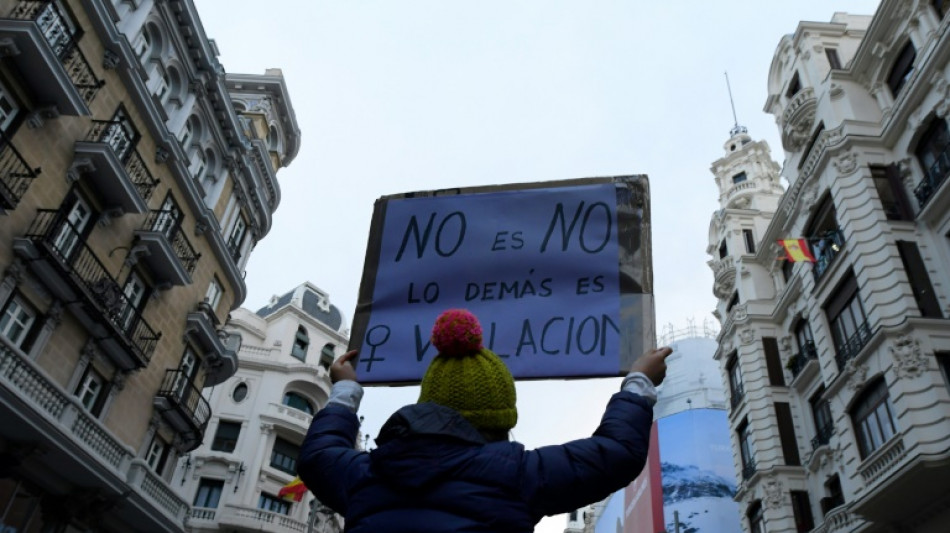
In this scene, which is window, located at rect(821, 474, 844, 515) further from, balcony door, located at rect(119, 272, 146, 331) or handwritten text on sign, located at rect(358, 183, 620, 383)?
handwritten text on sign, located at rect(358, 183, 620, 383)

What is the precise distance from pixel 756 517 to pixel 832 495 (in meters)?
4.32

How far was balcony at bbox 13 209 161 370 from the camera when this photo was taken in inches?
575

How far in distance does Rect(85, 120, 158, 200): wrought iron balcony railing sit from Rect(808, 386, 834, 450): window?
65.5ft

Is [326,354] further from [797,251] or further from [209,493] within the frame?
[797,251]

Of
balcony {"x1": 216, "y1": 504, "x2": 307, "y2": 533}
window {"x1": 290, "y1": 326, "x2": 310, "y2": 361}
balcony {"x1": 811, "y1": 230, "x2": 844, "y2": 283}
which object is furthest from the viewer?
window {"x1": 290, "y1": 326, "x2": 310, "y2": 361}

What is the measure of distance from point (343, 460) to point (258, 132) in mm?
25787

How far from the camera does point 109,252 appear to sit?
684 inches

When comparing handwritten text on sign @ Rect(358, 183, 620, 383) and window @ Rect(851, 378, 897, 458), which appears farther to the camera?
window @ Rect(851, 378, 897, 458)

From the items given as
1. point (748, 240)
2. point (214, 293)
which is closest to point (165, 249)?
point (214, 293)

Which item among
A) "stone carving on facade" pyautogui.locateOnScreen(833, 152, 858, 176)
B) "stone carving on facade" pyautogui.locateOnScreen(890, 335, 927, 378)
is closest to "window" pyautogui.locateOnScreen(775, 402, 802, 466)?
"stone carving on facade" pyautogui.locateOnScreen(890, 335, 927, 378)

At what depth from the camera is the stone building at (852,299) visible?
16.7 m

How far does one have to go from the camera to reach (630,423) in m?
2.57

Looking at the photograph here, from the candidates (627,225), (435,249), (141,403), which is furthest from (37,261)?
(627,225)

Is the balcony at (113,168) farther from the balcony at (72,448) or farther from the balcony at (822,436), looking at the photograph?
the balcony at (822,436)
